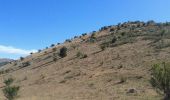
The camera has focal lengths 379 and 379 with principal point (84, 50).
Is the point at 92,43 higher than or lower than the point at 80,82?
higher

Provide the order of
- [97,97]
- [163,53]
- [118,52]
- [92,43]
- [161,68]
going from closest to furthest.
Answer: [161,68] → [97,97] → [163,53] → [118,52] → [92,43]

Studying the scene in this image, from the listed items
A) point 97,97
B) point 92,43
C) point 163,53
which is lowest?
point 97,97

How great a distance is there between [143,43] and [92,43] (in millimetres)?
17537

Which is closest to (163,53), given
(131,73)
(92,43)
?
(131,73)

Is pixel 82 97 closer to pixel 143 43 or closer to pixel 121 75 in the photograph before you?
pixel 121 75

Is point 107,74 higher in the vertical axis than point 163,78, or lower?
higher

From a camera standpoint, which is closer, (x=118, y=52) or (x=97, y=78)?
(x=97, y=78)

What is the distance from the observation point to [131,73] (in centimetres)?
3766

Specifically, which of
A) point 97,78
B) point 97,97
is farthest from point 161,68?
point 97,78

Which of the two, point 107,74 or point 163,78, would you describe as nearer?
point 163,78

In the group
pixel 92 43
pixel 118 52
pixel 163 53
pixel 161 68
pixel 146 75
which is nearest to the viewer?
pixel 161 68

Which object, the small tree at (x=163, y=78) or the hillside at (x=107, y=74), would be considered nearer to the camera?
the small tree at (x=163, y=78)

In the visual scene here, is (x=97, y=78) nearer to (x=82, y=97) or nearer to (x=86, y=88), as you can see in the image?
(x=86, y=88)

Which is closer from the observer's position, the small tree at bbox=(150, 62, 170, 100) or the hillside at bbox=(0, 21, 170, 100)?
the small tree at bbox=(150, 62, 170, 100)
